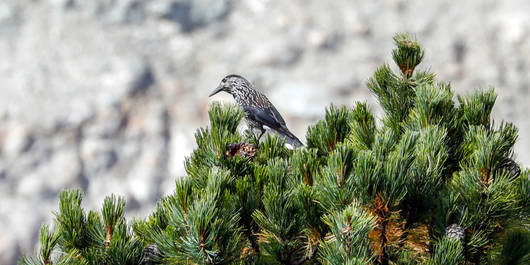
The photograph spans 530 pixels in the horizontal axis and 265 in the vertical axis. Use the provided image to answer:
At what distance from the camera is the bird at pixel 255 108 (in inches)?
160

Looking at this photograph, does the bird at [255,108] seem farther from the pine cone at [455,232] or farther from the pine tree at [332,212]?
the pine cone at [455,232]

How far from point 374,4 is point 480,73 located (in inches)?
260

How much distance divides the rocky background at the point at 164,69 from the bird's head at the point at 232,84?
84.0ft

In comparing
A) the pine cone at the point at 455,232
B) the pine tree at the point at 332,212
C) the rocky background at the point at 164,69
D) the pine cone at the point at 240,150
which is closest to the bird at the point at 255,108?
the pine cone at the point at 240,150

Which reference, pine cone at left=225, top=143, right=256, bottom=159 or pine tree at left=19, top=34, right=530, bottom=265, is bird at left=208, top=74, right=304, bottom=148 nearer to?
pine cone at left=225, top=143, right=256, bottom=159

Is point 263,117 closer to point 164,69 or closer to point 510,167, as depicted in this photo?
point 510,167

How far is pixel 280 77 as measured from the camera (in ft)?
106

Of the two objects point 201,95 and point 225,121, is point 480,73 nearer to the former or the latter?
point 201,95

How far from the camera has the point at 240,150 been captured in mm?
2355

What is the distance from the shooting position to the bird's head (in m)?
4.47

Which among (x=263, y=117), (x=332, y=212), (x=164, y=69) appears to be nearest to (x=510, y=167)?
(x=332, y=212)

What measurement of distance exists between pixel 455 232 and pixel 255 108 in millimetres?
2311

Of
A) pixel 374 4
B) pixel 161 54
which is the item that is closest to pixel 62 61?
pixel 161 54

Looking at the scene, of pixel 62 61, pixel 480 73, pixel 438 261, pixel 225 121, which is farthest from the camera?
pixel 62 61
